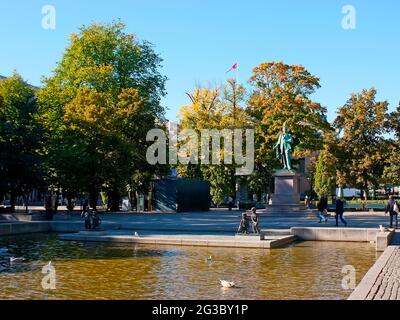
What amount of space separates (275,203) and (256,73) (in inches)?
848

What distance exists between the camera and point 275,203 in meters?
43.7

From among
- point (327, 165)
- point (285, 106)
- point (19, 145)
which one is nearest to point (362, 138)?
point (327, 165)

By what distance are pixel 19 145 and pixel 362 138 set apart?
45.0 m

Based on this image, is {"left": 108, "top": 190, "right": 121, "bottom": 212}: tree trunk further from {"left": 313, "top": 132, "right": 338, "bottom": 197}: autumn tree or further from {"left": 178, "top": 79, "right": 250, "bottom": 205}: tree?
{"left": 313, "top": 132, "right": 338, "bottom": 197}: autumn tree

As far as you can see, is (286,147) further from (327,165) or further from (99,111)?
(327,165)

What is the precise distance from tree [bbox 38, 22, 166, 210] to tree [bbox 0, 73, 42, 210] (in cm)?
320

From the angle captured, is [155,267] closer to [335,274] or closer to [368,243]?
[335,274]

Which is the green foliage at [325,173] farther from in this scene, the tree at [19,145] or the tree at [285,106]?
the tree at [19,145]

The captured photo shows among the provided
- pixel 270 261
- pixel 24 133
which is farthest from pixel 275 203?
pixel 270 261

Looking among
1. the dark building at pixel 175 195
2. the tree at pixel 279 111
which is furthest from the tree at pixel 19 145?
the tree at pixel 279 111

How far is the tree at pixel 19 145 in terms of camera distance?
36438 millimetres

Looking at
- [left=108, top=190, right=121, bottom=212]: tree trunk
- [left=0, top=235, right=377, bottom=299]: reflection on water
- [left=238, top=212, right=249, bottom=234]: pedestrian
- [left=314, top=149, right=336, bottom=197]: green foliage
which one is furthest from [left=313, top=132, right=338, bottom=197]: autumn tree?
[left=0, top=235, right=377, bottom=299]: reflection on water

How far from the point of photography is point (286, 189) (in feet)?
143
